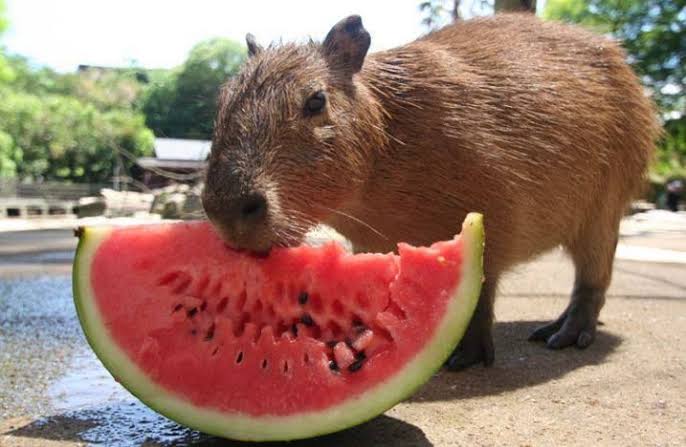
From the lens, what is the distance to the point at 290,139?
6.86ft

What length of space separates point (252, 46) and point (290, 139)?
602 mm

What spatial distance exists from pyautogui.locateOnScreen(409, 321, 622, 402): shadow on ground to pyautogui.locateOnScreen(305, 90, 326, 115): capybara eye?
0.93m

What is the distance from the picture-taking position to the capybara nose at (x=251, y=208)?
1.81 meters

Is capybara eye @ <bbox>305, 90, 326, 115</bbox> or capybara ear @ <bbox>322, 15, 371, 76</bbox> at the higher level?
capybara ear @ <bbox>322, 15, 371, 76</bbox>

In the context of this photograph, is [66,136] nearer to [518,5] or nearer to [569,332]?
[518,5]

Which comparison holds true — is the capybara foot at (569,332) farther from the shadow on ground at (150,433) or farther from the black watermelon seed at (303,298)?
the black watermelon seed at (303,298)

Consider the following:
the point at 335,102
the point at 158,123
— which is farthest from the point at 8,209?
the point at 335,102

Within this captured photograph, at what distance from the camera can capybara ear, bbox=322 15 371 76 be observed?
7.84 feet

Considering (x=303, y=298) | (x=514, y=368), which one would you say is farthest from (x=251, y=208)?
(x=514, y=368)

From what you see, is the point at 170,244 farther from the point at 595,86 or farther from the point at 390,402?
the point at 595,86

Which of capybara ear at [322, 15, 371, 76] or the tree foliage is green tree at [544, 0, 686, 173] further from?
the tree foliage

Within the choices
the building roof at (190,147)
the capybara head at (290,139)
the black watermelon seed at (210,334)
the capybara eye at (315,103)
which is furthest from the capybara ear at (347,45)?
the black watermelon seed at (210,334)

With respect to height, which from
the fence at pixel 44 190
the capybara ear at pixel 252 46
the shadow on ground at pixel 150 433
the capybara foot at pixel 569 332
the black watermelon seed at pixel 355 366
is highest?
the capybara ear at pixel 252 46

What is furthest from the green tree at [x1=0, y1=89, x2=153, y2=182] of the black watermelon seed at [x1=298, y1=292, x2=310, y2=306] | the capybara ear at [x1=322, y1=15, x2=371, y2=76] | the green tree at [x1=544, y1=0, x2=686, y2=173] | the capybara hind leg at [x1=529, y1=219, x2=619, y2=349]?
the black watermelon seed at [x1=298, y1=292, x2=310, y2=306]
